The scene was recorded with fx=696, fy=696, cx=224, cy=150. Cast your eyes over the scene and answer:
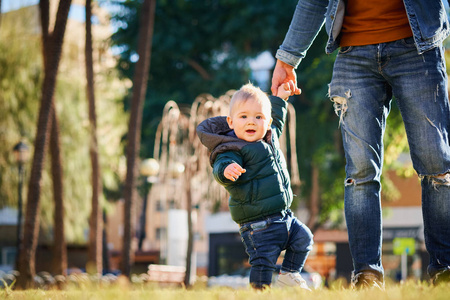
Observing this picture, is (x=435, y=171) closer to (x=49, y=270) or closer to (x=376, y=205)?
(x=376, y=205)

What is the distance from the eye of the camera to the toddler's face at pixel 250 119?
4035mm

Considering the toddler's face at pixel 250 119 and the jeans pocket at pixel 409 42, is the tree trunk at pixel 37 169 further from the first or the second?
the jeans pocket at pixel 409 42

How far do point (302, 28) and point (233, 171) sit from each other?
1021mm

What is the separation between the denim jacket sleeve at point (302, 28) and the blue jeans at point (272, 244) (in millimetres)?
952

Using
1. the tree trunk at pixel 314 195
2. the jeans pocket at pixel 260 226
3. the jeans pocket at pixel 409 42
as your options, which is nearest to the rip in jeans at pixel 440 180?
the jeans pocket at pixel 409 42

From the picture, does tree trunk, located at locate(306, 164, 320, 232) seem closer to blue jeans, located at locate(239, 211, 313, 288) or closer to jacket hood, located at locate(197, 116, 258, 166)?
jacket hood, located at locate(197, 116, 258, 166)

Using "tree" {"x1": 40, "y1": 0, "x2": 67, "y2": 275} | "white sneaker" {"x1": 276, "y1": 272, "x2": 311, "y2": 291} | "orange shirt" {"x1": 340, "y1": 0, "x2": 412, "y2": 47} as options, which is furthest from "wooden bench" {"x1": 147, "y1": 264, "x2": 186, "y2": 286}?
"orange shirt" {"x1": 340, "y1": 0, "x2": 412, "y2": 47}

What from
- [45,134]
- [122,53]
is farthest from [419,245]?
[45,134]

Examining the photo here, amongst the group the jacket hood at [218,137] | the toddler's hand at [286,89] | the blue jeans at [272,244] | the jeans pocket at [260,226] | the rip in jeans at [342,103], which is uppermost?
the toddler's hand at [286,89]

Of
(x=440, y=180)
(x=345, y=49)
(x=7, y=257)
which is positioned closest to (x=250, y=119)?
(x=345, y=49)

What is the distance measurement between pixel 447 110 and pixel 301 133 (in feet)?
60.6

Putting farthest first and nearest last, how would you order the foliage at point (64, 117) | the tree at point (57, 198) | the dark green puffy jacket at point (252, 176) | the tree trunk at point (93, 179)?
the foliage at point (64, 117) < the tree trunk at point (93, 179) < the tree at point (57, 198) < the dark green puffy jacket at point (252, 176)

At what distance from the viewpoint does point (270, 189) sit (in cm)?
400

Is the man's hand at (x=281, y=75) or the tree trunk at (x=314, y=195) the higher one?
the man's hand at (x=281, y=75)
